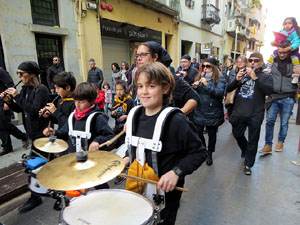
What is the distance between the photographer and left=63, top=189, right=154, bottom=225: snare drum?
48.1 inches

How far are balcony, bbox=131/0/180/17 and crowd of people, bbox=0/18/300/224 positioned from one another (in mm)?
8384

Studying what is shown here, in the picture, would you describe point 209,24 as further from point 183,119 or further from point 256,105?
point 183,119

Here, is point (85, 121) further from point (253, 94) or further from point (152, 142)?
point (253, 94)

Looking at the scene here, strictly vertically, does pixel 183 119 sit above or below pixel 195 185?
above

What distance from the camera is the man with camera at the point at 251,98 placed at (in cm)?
327

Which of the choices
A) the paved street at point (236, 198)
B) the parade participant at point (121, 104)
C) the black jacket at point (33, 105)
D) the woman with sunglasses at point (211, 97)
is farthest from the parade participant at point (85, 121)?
the woman with sunglasses at point (211, 97)

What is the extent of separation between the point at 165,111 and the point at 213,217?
1.78 m

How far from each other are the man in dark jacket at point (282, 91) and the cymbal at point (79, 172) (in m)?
3.94

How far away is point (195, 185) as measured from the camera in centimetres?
320

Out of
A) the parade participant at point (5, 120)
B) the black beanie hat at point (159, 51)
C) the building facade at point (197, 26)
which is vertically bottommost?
the parade participant at point (5, 120)

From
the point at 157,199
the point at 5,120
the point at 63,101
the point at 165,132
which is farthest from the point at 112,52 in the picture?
the point at 157,199

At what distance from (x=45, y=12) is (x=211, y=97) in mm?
6892

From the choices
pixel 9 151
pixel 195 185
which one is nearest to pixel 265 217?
pixel 195 185

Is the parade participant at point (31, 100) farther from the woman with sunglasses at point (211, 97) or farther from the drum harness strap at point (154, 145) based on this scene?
the woman with sunglasses at point (211, 97)
